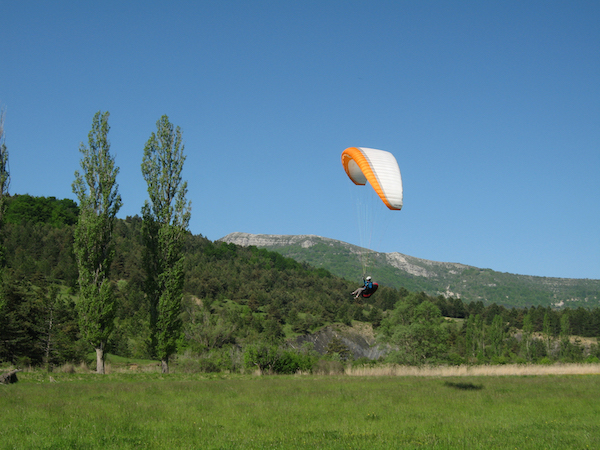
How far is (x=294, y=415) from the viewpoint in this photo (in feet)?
50.4

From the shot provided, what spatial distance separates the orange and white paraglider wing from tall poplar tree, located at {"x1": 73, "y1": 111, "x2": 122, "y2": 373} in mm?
17181

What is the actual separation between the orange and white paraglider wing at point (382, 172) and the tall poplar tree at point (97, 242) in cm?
1718

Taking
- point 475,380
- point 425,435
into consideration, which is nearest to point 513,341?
point 475,380

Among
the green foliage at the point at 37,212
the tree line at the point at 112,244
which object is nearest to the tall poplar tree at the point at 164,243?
the tree line at the point at 112,244

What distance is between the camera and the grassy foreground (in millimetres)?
11695

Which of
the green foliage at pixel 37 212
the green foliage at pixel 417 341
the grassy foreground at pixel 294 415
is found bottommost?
the green foliage at pixel 417 341

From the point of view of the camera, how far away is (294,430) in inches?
521

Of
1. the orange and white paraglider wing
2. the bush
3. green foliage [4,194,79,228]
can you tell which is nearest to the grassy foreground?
the bush

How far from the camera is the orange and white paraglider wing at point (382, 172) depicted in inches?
723

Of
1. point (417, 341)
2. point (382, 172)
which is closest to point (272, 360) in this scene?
point (382, 172)

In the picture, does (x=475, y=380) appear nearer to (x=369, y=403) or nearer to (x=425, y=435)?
(x=369, y=403)

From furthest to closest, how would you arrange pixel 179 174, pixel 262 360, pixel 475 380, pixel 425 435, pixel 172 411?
pixel 179 174 < pixel 262 360 < pixel 475 380 < pixel 172 411 < pixel 425 435

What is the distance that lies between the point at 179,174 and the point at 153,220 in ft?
12.9

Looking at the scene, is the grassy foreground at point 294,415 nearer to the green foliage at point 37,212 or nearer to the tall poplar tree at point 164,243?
the tall poplar tree at point 164,243
